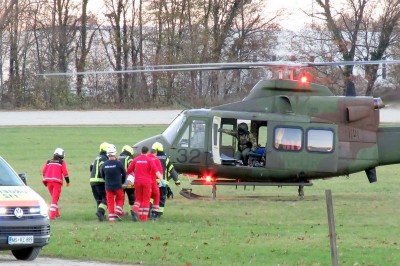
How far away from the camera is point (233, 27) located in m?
70.9

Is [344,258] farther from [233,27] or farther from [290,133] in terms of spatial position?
[233,27]

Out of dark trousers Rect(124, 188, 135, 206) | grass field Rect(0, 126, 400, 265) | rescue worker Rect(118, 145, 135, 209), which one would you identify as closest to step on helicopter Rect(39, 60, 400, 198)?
grass field Rect(0, 126, 400, 265)

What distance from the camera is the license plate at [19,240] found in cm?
1742

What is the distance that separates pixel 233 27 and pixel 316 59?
20.6ft

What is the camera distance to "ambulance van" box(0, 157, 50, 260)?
57.3ft

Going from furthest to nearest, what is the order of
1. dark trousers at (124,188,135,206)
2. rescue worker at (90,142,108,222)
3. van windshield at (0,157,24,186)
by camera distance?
dark trousers at (124,188,135,206), rescue worker at (90,142,108,222), van windshield at (0,157,24,186)

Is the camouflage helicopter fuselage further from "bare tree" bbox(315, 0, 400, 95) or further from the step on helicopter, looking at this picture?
"bare tree" bbox(315, 0, 400, 95)

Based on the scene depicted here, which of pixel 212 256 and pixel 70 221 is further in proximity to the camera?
pixel 70 221

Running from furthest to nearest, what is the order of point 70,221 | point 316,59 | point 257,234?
point 316,59 → point 70,221 → point 257,234

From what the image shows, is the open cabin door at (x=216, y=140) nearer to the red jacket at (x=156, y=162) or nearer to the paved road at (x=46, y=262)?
the red jacket at (x=156, y=162)

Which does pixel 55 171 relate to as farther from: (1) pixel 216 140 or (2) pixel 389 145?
(2) pixel 389 145

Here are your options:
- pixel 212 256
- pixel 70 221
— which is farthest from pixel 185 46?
pixel 212 256

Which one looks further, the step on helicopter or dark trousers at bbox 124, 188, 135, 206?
the step on helicopter

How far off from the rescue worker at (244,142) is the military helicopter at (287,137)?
11 centimetres
